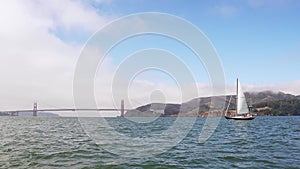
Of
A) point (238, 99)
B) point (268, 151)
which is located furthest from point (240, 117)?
point (268, 151)

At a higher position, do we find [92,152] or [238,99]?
[238,99]

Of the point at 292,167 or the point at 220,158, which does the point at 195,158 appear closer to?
the point at 220,158

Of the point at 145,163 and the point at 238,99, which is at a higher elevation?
the point at 238,99

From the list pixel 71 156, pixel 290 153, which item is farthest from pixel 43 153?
pixel 290 153

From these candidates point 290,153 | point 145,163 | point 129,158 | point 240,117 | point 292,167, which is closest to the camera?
point 292,167

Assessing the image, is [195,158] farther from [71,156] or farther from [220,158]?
[71,156]

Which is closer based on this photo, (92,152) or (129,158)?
(129,158)

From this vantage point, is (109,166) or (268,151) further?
(268,151)

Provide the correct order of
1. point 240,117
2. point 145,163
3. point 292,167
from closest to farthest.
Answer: point 292,167, point 145,163, point 240,117

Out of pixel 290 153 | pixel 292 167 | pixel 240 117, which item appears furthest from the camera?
pixel 240 117
